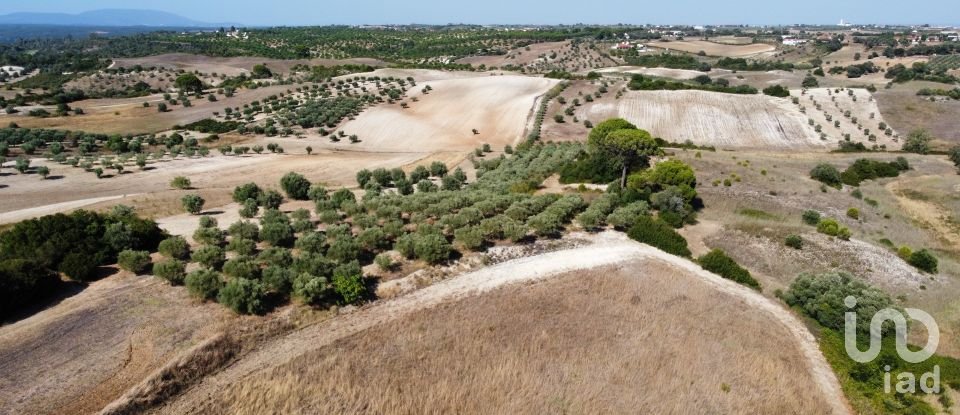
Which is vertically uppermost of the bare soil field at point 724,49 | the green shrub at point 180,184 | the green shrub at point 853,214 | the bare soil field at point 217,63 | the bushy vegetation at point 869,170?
the bare soil field at point 724,49

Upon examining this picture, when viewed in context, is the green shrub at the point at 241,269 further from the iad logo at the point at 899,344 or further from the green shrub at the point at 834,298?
the iad logo at the point at 899,344

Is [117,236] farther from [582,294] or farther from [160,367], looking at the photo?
[582,294]

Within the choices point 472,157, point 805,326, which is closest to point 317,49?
point 472,157

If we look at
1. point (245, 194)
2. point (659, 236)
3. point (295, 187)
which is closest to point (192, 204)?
point (245, 194)

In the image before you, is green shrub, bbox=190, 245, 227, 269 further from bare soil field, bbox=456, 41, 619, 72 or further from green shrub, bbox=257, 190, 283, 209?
bare soil field, bbox=456, 41, 619, 72

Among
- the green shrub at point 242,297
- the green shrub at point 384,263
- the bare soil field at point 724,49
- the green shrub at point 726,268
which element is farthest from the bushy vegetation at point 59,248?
the bare soil field at point 724,49

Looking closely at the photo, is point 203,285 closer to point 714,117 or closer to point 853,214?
point 853,214
